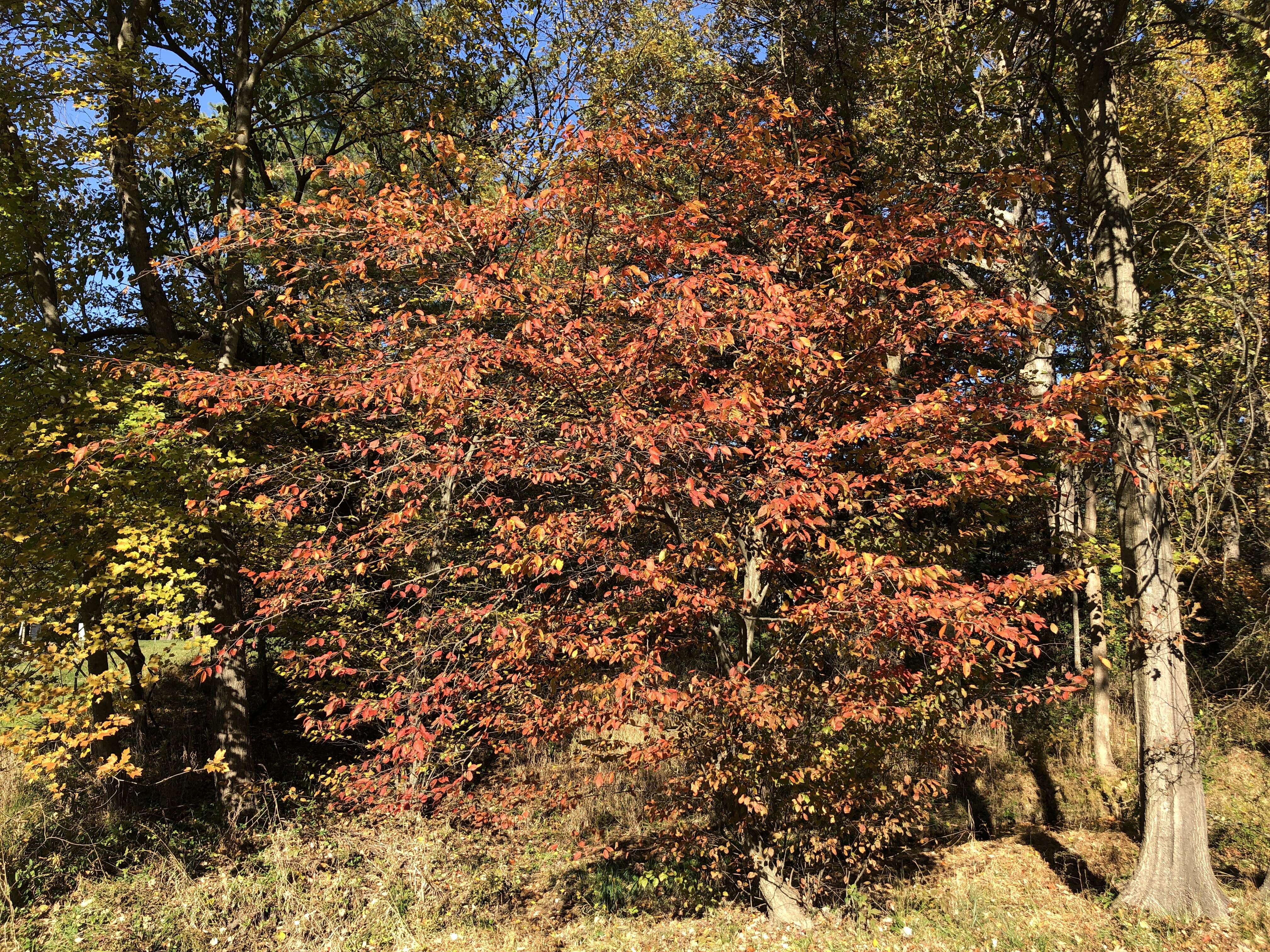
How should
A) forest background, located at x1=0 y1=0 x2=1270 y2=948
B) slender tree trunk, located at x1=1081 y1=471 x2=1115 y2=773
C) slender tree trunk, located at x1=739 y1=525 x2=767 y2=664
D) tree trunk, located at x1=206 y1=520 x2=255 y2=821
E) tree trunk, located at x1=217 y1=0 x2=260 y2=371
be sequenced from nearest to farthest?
forest background, located at x1=0 y1=0 x2=1270 y2=948, slender tree trunk, located at x1=739 y1=525 x2=767 y2=664, slender tree trunk, located at x1=1081 y1=471 x2=1115 y2=773, tree trunk, located at x1=206 y1=520 x2=255 y2=821, tree trunk, located at x1=217 y1=0 x2=260 y2=371

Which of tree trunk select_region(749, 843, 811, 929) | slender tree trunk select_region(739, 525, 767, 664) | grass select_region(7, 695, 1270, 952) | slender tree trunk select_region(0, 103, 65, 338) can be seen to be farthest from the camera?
slender tree trunk select_region(0, 103, 65, 338)

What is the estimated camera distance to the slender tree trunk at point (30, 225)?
340 inches

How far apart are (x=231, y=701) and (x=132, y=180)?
24.5 ft

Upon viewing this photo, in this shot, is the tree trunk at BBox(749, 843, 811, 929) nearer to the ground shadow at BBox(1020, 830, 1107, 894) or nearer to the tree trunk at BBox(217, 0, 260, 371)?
the ground shadow at BBox(1020, 830, 1107, 894)

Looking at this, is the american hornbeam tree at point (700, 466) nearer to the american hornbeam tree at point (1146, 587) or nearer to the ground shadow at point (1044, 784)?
the american hornbeam tree at point (1146, 587)

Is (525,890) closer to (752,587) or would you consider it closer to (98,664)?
(752,587)

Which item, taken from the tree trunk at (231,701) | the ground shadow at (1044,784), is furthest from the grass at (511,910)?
the tree trunk at (231,701)

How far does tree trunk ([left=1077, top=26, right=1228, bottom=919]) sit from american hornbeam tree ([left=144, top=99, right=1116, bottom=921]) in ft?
2.26

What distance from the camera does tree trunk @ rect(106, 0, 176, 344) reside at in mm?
9812

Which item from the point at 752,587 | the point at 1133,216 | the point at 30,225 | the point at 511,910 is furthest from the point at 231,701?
the point at 1133,216

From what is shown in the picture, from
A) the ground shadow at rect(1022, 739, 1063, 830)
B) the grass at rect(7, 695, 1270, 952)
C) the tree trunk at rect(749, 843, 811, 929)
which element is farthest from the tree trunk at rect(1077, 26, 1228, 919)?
the ground shadow at rect(1022, 739, 1063, 830)

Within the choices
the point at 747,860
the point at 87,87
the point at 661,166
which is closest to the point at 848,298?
the point at 661,166

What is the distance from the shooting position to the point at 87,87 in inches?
356

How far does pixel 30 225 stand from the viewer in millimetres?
8805
